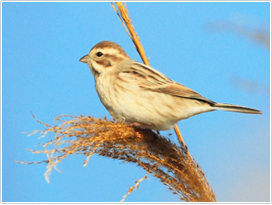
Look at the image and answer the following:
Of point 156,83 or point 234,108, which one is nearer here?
point 234,108

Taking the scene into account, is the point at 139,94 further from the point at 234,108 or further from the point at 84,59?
the point at 234,108

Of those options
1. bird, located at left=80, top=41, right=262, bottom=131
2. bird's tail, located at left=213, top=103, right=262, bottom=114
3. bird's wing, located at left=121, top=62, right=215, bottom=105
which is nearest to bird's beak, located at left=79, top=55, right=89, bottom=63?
bird, located at left=80, top=41, right=262, bottom=131

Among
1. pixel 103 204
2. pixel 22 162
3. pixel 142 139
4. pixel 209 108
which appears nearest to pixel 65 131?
pixel 22 162

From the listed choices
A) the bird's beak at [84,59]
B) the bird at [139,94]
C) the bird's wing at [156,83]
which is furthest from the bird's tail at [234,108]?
the bird's beak at [84,59]

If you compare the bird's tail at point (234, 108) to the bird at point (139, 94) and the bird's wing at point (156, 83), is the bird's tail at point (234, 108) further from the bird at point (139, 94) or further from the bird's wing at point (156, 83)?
the bird's wing at point (156, 83)

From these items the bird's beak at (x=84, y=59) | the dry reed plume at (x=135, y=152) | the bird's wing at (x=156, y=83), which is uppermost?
the bird's beak at (x=84, y=59)

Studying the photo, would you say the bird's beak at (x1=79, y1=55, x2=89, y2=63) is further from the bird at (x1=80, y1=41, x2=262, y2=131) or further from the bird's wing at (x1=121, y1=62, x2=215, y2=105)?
the bird's wing at (x1=121, y1=62, x2=215, y2=105)

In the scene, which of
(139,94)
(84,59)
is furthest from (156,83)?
(84,59)

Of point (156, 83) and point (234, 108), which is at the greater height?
point (156, 83)
